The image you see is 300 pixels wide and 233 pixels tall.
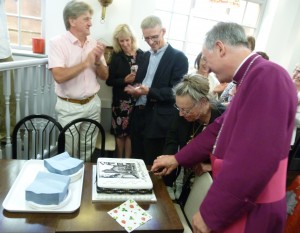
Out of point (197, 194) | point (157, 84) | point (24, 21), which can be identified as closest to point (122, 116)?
point (157, 84)

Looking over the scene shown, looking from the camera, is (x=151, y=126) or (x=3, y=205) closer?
(x=3, y=205)

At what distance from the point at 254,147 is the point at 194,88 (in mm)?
798

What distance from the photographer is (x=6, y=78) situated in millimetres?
1845

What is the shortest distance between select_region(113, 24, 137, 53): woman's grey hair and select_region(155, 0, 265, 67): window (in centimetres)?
86

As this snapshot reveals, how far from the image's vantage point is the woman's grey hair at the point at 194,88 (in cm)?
150

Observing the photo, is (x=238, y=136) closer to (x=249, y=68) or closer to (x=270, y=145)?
(x=270, y=145)

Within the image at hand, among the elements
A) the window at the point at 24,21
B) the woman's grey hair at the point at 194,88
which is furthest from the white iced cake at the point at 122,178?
the window at the point at 24,21

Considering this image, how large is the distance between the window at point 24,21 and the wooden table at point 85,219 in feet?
7.98

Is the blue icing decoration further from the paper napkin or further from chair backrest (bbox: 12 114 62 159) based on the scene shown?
chair backrest (bbox: 12 114 62 159)

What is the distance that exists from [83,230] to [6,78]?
1.40 metres

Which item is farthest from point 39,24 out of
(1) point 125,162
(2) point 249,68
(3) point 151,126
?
(2) point 249,68

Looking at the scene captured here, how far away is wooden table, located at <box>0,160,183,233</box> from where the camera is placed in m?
0.92

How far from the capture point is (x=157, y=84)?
221cm


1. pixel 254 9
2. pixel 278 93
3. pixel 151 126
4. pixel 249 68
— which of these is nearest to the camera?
pixel 278 93
